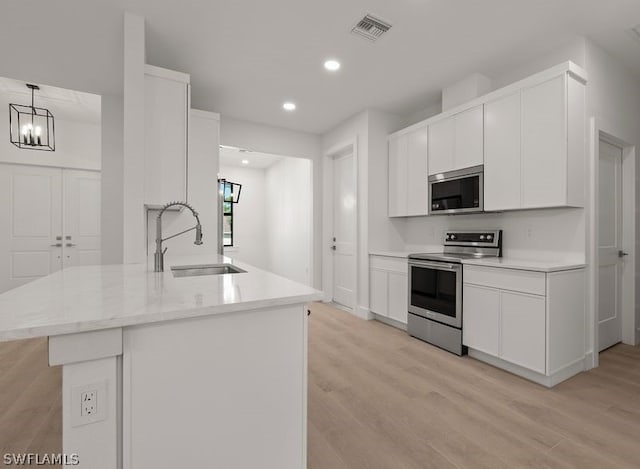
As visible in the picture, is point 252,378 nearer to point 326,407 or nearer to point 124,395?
point 124,395

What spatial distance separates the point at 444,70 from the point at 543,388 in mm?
3067

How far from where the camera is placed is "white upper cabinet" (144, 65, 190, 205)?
258cm

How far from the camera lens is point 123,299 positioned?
3.67ft

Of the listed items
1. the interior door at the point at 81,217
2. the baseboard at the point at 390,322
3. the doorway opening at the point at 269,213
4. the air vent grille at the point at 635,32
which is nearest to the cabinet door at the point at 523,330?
the baseboard at the point at 390,322

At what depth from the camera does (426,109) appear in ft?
13.8

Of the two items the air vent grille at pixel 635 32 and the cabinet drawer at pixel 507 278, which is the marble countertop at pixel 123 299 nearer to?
the cabinet drawer at pixel 507 278

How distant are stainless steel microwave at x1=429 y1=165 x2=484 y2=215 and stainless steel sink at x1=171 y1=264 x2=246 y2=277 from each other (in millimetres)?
2444

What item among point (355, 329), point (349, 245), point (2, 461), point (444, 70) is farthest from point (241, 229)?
point (2, 461)

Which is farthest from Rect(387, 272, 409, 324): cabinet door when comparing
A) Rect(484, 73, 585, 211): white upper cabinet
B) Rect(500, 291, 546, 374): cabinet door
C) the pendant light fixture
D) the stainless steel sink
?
the pendant light fixture

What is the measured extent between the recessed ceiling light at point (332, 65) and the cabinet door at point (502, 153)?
154 centimetres

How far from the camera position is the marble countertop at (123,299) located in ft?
2.77

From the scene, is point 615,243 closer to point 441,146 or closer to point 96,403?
point 441,146

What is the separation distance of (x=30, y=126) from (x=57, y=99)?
854 millimetres

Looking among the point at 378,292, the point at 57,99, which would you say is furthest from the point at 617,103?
the point at 57,99
